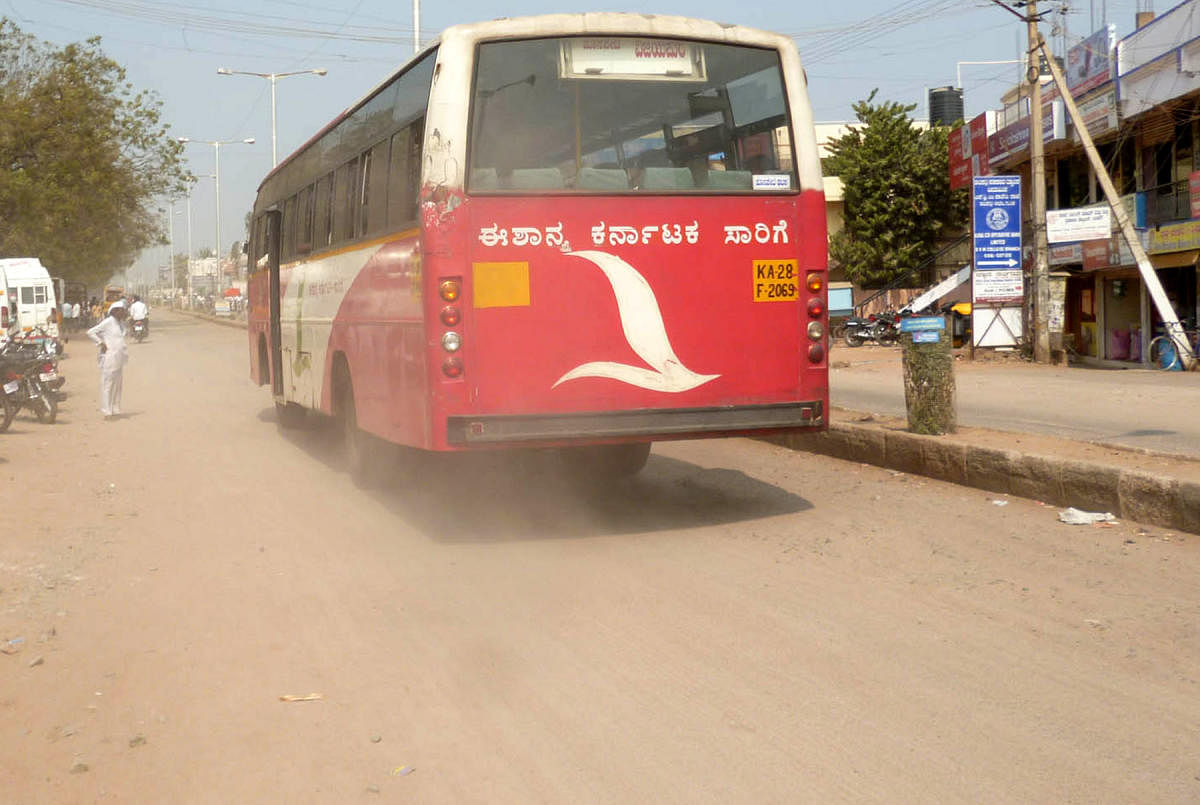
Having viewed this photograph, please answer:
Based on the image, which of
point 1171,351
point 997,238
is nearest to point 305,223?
point 1171,351

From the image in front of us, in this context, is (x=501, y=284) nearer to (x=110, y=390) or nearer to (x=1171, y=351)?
(x=110, y=390)

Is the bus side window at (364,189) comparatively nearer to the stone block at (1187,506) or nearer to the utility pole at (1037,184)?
the stone block at (1187,506)

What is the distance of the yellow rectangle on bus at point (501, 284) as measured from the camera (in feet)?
25.0

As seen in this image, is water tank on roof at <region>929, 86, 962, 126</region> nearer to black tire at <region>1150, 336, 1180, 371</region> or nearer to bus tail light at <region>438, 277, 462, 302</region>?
black tire at <region>1150, 336, 1180, 371</region>

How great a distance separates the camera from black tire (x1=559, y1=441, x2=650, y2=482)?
10398 millimetres

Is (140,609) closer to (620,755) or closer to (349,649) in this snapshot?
(349,649)

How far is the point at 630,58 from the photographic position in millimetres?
7926

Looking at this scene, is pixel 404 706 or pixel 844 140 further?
pixel 844 140

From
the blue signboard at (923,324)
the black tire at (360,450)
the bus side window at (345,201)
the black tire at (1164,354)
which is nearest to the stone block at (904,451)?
the blue signboard at (923,324)

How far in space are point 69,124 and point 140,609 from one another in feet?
160

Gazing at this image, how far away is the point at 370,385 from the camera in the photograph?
A: 9578 mm

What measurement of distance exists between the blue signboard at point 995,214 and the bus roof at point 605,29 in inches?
848

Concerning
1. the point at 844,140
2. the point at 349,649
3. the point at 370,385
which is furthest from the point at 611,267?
the point at 844,140

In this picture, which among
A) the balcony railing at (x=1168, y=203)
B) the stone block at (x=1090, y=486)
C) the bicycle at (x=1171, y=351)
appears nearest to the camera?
the stone block at (x=1090, y=486)
